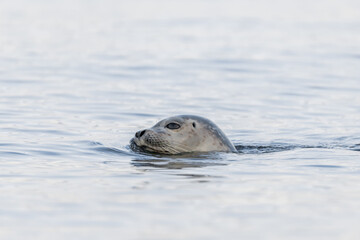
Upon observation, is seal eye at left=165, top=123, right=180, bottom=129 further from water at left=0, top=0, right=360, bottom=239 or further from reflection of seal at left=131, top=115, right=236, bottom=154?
water at left=0, top=0, right=360, bottom=239

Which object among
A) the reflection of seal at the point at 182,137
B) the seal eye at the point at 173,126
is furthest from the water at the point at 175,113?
the seal eye at the point at 173,126

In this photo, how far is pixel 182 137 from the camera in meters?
10.8

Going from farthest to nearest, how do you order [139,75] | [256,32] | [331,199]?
[256,32]
[139,75]
[331,199]

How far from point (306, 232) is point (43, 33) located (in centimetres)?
2051

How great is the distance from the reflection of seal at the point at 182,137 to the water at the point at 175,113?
0.26 meters

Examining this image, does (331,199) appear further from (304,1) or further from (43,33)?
(304,1)

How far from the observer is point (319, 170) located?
9.54 m

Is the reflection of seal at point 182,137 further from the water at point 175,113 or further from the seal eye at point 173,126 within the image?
the water at point 175,113

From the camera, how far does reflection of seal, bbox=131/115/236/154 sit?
1056cm

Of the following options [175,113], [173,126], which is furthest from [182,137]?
[175,113]

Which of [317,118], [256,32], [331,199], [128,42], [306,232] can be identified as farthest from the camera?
[256,32]

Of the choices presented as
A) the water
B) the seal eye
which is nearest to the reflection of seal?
the seal eye

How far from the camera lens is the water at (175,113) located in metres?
7.20

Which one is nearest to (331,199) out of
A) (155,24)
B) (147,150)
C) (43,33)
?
(147,150)
